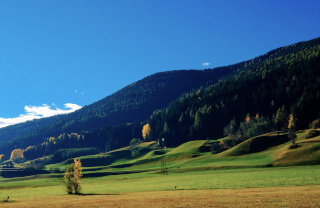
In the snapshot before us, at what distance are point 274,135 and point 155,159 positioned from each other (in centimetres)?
6545

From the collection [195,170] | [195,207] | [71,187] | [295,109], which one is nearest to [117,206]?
[195,207]

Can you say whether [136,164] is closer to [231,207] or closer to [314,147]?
[314,147]

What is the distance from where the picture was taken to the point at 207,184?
67.4m

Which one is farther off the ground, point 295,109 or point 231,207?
point 295,109

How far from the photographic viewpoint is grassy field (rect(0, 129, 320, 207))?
132 ft

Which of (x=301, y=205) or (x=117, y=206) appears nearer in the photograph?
(x=301, y=205)

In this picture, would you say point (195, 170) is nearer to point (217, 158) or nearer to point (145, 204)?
point (217, 158)

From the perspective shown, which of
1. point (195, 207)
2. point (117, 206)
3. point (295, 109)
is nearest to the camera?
point (195, 207)

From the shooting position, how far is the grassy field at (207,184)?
40319 mm

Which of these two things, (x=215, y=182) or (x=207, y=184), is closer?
(x=207, y=184)

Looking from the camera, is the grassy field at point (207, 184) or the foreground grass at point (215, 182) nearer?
the grassy field at point (207, 184)

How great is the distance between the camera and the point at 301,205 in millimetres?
32188

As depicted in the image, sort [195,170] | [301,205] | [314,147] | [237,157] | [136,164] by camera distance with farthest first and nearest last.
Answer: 1. [136,164]
2. [237,157]
3. [195,170]
4. [314,147]
5. [301,205]

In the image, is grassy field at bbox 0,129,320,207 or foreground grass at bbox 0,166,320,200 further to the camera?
foreground grass at bbox 0,166,320,200
